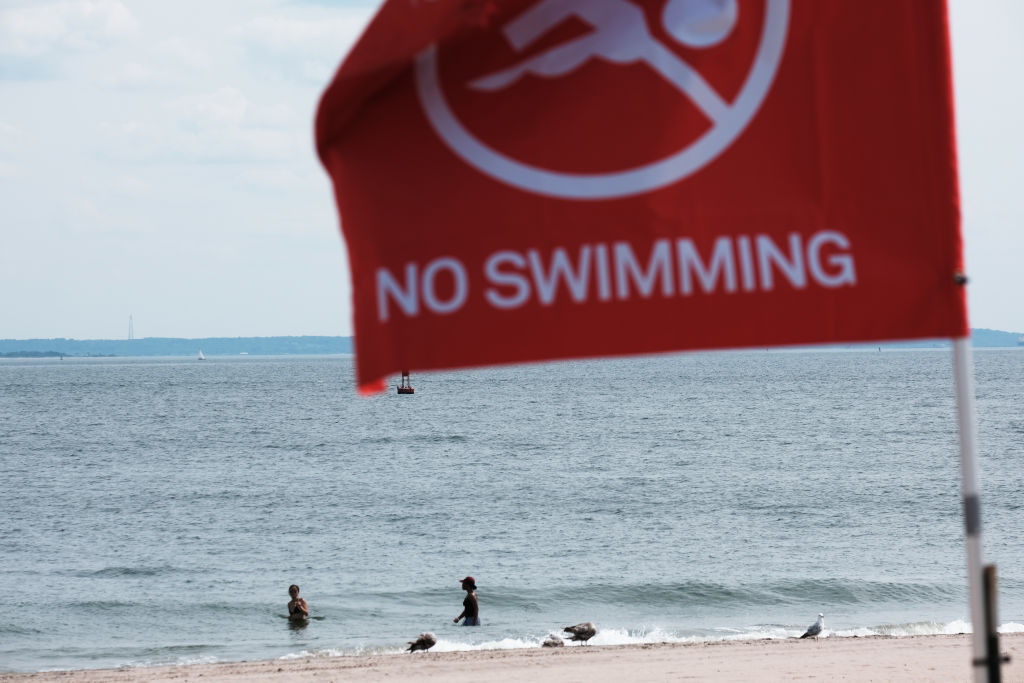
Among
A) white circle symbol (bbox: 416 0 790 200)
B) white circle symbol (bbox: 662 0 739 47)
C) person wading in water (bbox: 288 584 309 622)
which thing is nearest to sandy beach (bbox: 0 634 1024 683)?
person wading in water (bbox: 288 584 309 622)

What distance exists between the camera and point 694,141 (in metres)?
4.95

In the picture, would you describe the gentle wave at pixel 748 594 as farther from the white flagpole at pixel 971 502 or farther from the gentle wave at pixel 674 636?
the white flagpole at pixel 971 502

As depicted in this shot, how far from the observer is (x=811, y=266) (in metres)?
4.92

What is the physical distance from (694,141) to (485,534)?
123ft

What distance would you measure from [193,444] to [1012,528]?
57.0 metres

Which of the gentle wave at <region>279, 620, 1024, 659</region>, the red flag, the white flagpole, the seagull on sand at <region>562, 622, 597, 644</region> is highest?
the red flag

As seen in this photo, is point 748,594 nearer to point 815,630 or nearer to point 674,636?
point 674,636

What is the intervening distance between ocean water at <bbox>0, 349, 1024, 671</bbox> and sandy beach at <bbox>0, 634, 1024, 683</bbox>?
2.83 m

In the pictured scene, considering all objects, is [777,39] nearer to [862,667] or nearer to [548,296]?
[548,296]

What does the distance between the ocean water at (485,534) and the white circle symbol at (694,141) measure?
66.3 feet

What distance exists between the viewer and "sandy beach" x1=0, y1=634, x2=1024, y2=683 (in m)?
18.2

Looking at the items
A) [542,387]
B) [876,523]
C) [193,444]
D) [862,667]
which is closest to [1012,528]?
[876,523]

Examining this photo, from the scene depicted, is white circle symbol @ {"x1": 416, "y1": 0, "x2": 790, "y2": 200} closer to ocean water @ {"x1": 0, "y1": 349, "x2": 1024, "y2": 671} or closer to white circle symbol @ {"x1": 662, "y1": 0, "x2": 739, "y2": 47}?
white circle symbol @ {"x1": 662, "y1": 0, "x2": 739, "y2": 47}

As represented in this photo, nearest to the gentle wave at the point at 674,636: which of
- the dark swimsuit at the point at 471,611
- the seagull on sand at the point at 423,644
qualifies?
the seagull on sand at the point at 423,644
